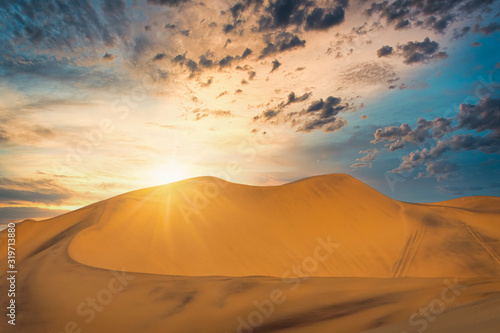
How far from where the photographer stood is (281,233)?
623 inches

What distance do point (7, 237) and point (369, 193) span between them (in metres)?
23.8

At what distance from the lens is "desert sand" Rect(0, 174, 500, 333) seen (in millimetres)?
5348

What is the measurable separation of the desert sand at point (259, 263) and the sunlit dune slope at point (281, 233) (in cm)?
7

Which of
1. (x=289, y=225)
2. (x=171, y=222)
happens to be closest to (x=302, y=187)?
(x=289, y=225)

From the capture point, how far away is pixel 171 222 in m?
14.9

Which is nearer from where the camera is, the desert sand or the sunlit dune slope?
the desert sand

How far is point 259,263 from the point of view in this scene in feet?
43.8

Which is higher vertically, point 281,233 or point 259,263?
point 281,233

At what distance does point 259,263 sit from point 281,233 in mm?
2902

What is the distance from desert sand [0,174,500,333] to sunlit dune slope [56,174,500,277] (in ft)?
0.23

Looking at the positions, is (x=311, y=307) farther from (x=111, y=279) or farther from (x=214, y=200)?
(x=214, y=200)

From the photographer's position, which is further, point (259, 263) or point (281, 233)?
point (281, 233)

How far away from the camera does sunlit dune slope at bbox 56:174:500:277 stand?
1245 cm

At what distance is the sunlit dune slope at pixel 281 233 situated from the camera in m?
12.5
